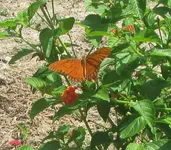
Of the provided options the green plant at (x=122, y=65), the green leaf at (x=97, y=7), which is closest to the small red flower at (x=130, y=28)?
the green plant at (x=122, y=65)

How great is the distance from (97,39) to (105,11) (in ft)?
0.46

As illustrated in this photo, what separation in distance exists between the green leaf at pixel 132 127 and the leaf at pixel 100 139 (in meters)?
0.37

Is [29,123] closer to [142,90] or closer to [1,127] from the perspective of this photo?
[1,127]

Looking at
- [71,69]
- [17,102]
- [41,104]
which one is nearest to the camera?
[71,69]

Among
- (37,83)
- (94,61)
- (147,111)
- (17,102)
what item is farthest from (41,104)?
(17,102)

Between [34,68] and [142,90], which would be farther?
[34,68]

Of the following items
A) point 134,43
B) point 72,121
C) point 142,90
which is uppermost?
point 134,43

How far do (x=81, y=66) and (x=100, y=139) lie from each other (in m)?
0.57

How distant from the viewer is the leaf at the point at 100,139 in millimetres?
2109

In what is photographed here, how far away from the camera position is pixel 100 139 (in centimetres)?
212

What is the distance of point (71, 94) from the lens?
1684 millimetres

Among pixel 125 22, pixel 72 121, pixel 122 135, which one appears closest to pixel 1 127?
pixel 72 121

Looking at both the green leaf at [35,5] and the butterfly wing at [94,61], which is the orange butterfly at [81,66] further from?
the green leaf at [35,5]

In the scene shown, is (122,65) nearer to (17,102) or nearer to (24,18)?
(24,18)
